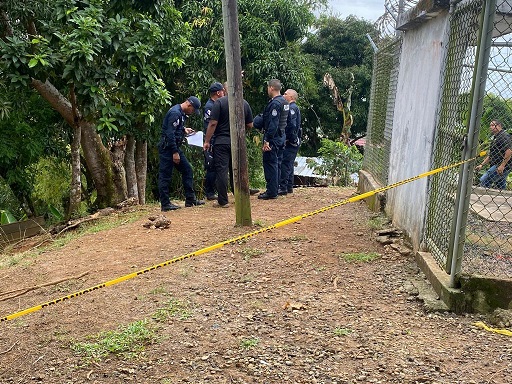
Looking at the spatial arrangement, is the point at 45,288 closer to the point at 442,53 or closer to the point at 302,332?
the point at 302,332

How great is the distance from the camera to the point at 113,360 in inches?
123

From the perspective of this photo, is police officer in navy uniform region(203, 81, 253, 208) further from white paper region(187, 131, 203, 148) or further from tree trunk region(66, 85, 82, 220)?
tree trunk region(66, 85, 82, 220)

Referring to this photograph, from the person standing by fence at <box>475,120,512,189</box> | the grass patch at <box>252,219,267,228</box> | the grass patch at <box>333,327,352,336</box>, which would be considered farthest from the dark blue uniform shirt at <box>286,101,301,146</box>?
the grass patch at <box>333,327,352,336</box>

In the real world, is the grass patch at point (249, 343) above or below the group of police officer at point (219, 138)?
below

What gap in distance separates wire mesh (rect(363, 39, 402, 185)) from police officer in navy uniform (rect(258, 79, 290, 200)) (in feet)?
4.53

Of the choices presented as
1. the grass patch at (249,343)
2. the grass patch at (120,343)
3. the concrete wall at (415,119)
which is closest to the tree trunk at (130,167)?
the concrete wall at (415,119)

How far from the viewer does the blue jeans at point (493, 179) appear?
7.26 m

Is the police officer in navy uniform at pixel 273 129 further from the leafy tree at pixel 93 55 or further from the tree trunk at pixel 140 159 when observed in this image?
the tree trunk at pixel 140 159

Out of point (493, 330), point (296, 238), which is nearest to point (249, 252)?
point (296, 238)

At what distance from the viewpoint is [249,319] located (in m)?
3.63

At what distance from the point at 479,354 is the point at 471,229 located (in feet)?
8.60

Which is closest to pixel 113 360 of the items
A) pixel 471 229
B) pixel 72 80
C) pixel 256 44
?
pixel 471 229

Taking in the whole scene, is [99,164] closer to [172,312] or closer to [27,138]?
[27,138]

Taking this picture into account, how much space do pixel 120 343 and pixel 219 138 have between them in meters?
4.42
